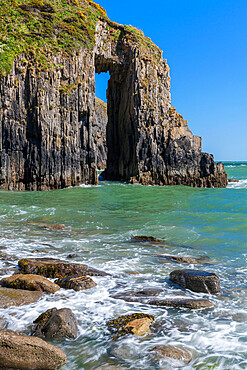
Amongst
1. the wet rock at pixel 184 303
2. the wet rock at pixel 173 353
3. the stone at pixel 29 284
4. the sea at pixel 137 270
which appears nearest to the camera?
the wet rock at pixel 173 353

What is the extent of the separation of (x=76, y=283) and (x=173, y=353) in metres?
2.79

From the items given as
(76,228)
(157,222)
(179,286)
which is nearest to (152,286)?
(179,286)

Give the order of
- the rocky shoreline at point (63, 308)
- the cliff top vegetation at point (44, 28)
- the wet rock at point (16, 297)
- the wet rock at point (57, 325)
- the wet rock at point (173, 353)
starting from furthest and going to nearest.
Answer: the cliff top vegetation at point (44, 28) → the wet rock at point (16, 297) → the wet rock at point (57, 325) → the wet rock at point (173, 353) → the rocky shoreline at point (63, 308)

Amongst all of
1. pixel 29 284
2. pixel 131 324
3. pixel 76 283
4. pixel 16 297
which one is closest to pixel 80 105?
pixel 76 283

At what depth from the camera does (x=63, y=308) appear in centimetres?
478

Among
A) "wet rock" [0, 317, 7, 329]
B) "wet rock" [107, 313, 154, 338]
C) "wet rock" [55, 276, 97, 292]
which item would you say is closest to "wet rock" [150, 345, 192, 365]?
"wet rock" [107, 313, 154, 338]

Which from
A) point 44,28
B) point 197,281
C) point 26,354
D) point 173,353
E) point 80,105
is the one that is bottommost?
point 173,353

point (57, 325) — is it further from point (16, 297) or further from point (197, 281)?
point (197, 281)

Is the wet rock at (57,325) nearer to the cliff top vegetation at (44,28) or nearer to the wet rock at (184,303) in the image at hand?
the wet rock at (184,303)

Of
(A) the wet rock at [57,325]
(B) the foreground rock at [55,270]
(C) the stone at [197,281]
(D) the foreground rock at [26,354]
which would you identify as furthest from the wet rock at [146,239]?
(D) the foreground rock at [26,354]

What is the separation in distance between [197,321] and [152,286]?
5.28 feet

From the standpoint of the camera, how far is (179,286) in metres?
6.48

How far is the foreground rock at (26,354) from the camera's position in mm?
3512

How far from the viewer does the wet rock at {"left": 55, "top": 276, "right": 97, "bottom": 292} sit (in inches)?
244
